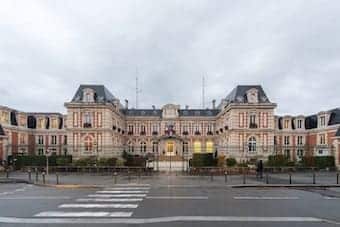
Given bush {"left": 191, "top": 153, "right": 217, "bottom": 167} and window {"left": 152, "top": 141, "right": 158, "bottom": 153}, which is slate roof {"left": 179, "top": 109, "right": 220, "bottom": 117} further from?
bush {"left": 191, "top": 153, "right": 217, "bottom": 167}

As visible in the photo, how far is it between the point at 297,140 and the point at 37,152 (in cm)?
5300

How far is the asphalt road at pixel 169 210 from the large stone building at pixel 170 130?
118 ft

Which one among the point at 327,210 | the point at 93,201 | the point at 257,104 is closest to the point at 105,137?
the point at 257,104

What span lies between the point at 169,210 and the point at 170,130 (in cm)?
6186

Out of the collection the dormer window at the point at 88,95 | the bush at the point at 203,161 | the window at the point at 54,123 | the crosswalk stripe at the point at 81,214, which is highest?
the dormer window at the point at 88,95

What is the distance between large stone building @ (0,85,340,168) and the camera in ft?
192

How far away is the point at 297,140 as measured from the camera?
71750 millimetres

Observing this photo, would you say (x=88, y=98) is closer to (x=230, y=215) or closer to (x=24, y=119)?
(x=24, y=119)

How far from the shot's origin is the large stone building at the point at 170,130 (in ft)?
192

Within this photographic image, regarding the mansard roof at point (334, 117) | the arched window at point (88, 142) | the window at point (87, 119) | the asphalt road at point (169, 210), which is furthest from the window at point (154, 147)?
the asphalt road at point (169, 210)

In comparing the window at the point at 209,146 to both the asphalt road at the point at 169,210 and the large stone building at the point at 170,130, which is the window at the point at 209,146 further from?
the asphalt road at the point at 169,210

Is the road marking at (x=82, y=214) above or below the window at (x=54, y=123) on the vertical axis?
below

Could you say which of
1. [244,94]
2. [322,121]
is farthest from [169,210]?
[322,121]

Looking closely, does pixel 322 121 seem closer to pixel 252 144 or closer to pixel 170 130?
pixel 252 144
